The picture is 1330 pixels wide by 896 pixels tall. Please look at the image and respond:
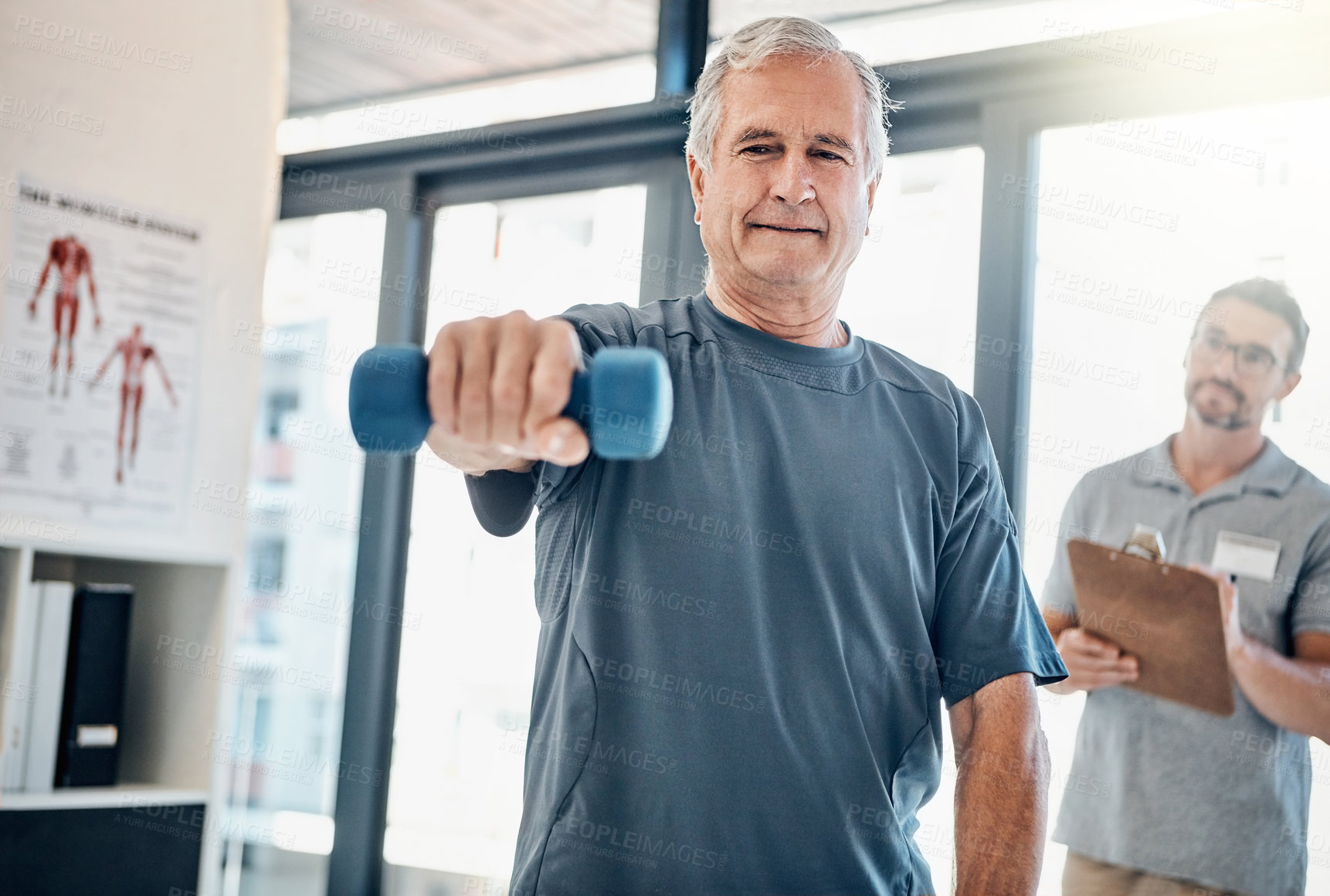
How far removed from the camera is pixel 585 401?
2.39 ft

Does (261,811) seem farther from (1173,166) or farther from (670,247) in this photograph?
(1173,166)

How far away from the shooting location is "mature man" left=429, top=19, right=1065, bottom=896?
1.08m

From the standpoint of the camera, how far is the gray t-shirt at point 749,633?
1.08m

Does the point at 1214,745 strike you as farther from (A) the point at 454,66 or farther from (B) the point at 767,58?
(A) the point at 454,66

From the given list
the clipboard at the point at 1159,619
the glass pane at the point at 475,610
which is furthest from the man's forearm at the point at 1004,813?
the glass pane at the point at 475,610

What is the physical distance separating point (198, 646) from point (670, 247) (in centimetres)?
131

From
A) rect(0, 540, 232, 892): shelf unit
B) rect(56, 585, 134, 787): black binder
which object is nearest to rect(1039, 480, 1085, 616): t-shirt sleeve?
rect(0, 540, 232, 892): shelf unit

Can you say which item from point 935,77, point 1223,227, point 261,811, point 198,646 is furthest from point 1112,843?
point 261,811

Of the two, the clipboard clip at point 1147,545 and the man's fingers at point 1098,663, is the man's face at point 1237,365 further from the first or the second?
the man's fingers at point 1098,663

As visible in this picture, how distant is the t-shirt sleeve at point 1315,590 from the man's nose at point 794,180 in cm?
123

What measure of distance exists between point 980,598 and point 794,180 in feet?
1.64

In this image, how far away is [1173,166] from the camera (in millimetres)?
2174

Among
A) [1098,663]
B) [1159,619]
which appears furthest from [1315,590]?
[1098,663]

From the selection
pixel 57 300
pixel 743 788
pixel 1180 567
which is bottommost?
pixel 743 788
